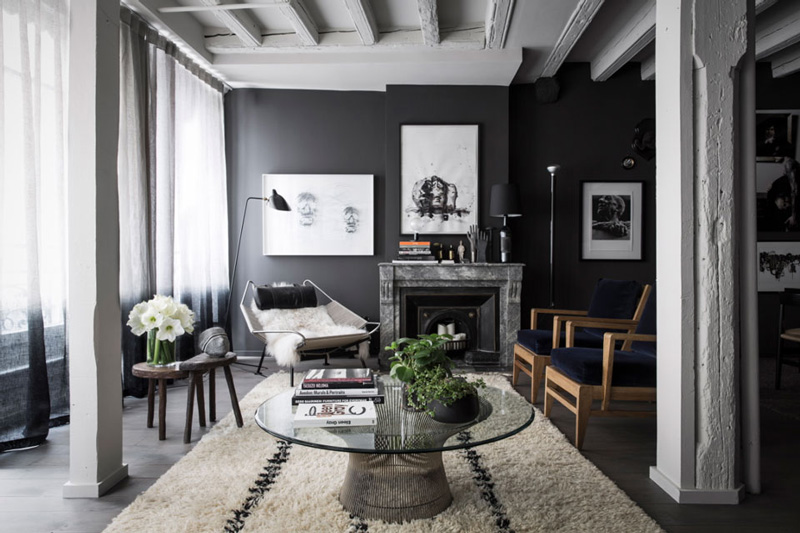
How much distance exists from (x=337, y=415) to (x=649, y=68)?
5.07m

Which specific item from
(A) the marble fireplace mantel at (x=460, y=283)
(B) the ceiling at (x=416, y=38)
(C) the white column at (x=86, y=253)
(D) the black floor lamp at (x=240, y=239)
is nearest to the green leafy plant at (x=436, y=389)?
(C) the white column at (x=86, y=253)

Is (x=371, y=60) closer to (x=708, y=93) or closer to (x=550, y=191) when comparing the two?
(x=550, y=191)

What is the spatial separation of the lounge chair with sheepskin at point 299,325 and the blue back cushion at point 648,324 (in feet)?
7.49

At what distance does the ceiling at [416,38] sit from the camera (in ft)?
13.6

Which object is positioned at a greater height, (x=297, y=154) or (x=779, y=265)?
(x=297, y=154)

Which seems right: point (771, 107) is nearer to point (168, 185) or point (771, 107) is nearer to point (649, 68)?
point (649, 68)

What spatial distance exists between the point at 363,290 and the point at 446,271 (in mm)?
1046

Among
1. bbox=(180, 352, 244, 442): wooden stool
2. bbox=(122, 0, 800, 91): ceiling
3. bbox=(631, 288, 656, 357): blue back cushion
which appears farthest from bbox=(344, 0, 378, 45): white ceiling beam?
bbox=(631, 288, 656, 357): blue back cushion

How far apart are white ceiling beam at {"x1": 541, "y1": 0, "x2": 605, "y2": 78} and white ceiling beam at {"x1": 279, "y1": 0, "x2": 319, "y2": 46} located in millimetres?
2139

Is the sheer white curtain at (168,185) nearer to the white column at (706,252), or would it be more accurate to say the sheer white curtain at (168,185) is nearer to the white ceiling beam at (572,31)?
the white ceiling beam at (572,31)

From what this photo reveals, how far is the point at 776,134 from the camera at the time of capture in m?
5.59

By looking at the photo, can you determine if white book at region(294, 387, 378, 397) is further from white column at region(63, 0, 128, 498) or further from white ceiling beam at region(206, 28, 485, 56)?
white ceiling beam at region(206, 28, 485, 56)

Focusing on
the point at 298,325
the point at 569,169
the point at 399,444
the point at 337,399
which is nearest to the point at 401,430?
the point at 399,444

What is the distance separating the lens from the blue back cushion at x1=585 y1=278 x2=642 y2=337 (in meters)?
3.89
